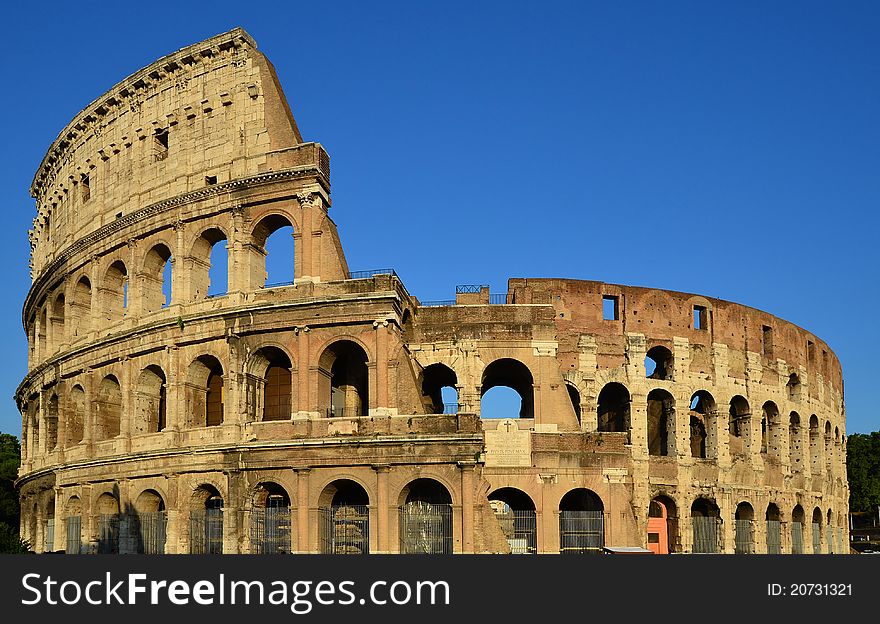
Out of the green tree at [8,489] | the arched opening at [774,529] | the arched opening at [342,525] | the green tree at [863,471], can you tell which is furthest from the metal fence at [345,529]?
the green tree at [863,471]

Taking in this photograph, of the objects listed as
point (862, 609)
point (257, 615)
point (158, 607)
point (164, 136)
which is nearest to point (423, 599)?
point (257, 615)

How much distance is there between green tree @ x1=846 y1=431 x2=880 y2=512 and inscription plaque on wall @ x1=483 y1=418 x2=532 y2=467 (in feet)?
125

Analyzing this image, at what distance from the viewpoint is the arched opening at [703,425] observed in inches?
1329

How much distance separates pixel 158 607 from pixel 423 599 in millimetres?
3317

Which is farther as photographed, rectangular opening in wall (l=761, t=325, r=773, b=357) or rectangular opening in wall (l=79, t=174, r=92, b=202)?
rectangular opening in wall (l=761, t=325, r=773, b=357)

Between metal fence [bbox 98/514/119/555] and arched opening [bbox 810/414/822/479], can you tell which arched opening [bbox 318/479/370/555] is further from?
arched opening [bbox 810/414/822/479]

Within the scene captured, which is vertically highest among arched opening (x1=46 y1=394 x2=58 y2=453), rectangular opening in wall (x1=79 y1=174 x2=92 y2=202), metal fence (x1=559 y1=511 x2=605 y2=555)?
rectangular opening in wall (x1=79 y1=174 x2=92 y2=202)

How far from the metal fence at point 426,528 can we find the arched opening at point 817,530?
19.0 metres

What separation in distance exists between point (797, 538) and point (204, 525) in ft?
71.6

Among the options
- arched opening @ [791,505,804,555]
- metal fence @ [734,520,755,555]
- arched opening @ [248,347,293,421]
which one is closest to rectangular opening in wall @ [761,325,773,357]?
arched opening @ [791,505,804,555]

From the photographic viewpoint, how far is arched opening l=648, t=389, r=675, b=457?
107ft

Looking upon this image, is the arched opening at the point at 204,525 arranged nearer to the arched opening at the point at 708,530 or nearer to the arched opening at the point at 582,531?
the arched opening at the point at 582,531

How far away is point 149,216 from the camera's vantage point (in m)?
29.1

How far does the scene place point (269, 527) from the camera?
25.6 meters
